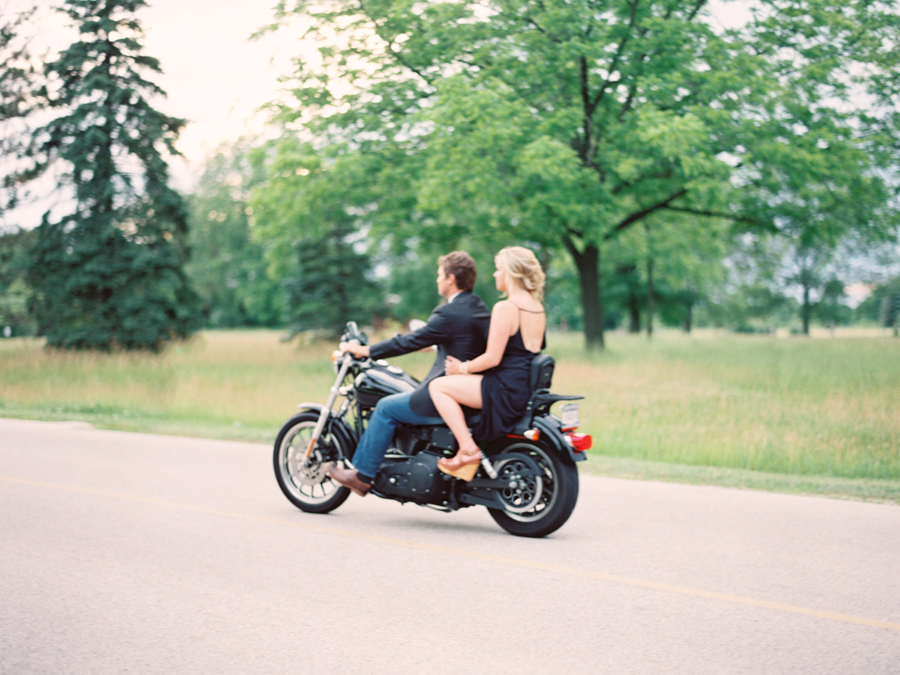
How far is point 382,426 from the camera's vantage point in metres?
6.27

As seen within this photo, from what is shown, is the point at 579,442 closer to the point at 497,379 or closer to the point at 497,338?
the point at 497,379

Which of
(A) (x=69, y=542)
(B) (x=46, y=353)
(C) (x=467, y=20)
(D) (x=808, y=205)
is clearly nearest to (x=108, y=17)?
(B) (x=46, y=353)

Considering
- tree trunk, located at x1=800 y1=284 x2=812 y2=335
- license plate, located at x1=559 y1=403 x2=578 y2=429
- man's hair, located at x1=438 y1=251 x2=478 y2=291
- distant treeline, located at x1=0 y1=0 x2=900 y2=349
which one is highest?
distant treeline, located at x1=0 y1=0 x2=900 y2=349

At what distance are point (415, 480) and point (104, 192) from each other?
79.5 ft

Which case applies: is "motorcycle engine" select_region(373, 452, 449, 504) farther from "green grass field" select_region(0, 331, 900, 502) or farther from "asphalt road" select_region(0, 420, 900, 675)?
"green grass field" select_region(0, 331, 900, 502)

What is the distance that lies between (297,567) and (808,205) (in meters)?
20.8

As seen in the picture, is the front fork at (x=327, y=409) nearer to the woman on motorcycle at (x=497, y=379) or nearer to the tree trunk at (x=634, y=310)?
the woman on motorcycle at (x=497, y=379)

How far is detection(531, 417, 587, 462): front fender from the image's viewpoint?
5.86 metres

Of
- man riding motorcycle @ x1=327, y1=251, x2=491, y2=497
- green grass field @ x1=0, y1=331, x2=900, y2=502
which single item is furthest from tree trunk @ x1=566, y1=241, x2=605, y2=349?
man riding motorcycle @ x1=327, y1=251, x2=491, y2=497

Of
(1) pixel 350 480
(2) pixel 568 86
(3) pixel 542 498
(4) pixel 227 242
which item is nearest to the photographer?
(3) pixel 542 498

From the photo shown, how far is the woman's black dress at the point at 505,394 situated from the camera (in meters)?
5.98

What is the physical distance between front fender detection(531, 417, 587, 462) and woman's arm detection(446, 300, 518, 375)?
1.68ft

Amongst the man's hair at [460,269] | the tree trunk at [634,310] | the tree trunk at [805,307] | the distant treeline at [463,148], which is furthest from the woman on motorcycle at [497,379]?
the tree trunk at [805,307]

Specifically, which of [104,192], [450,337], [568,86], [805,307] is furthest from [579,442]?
[805,307]
